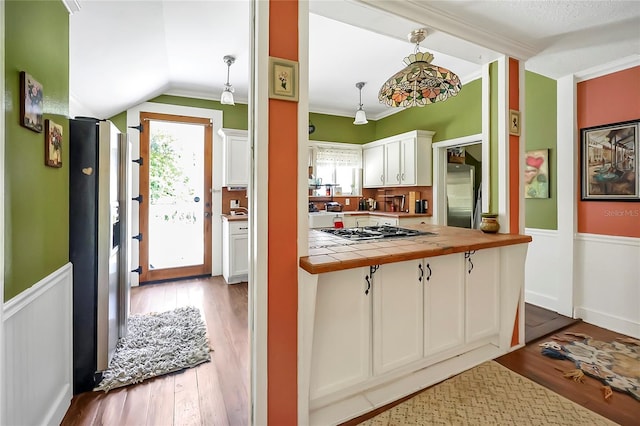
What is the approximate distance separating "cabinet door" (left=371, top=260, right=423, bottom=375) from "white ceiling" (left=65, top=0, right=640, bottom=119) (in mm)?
1618

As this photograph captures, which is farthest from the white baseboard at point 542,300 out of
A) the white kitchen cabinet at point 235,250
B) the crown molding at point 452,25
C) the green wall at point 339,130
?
the green wall at point 339,130

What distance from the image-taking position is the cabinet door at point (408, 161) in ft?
14.9

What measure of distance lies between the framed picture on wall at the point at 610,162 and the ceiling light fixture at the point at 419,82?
1.95 meters

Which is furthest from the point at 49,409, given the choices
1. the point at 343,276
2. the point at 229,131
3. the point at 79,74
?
the point at 229,131

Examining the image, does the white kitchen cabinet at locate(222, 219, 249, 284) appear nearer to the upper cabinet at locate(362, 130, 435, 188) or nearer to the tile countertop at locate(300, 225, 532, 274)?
the tile countertop at locate(300, 225, 532, 274)

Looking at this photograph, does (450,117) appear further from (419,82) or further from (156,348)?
(156,348)

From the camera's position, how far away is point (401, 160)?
4754 mm

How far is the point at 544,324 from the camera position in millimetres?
2951

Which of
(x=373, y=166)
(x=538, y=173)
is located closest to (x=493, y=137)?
(x=538, y=173)

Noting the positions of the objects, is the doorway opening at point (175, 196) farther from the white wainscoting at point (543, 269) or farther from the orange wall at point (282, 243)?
the white wainscoting at point (543, 269)

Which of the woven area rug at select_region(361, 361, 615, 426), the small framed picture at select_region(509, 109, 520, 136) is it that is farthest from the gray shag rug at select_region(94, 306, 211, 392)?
the small framed picture at select_region(509, 109, 520, 136)

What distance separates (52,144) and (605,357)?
3.99m

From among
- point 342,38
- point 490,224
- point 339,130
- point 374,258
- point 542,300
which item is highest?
point 342,38

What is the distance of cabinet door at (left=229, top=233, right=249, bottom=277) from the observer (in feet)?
13.6
